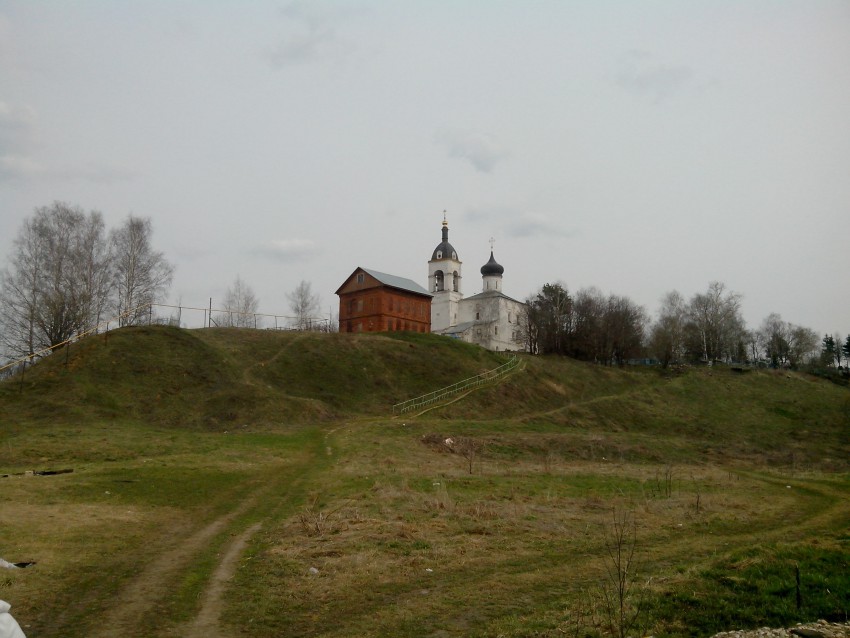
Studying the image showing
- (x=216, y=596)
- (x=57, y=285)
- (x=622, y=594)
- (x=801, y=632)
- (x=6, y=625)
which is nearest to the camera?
(x=6, y=625)

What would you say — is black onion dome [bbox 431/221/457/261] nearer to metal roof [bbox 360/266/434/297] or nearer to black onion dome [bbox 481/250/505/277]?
black onion dome [bbox 481/250/505/277]

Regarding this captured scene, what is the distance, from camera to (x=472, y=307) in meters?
102

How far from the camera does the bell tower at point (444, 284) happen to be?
336 ft

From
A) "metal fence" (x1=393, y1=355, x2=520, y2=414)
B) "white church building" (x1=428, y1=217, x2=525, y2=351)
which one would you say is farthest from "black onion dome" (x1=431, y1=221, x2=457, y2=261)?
"metal fence" (x1=393, y1=355, x2=520, y2=414)

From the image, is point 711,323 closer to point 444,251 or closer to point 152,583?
point 444,251

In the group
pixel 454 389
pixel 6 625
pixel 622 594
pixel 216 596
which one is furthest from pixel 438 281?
pixel 6 625

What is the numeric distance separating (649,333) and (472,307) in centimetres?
3590

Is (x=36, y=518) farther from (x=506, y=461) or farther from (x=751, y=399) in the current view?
(x=751, y=399)

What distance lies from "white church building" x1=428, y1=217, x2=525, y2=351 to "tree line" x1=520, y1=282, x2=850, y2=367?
305 cm

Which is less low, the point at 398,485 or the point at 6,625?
the point at 6,625

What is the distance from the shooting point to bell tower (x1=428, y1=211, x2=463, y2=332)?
4029 inches

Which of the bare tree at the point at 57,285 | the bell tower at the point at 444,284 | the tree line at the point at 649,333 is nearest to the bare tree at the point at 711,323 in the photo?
the tree line at the point at 649,333

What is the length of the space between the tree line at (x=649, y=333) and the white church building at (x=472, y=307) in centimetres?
305

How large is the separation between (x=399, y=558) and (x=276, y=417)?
29168 millimetres
